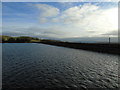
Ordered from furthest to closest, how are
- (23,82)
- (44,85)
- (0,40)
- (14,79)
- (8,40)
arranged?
1. (8,40)
2. (0,40)
3. (14,79)
4. (23,82)
5. (44,85)

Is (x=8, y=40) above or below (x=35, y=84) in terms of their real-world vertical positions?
above

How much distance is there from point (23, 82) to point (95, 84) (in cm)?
988

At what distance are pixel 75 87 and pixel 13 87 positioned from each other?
7.79 meters

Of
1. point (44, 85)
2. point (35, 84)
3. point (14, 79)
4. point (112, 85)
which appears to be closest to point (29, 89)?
point (35, 84)

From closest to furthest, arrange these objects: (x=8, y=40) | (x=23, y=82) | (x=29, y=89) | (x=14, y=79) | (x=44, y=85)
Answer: (x=29, y=89) < (x=44, y=85) < (x=23, y=82) < (x=14, y=79) < (x=8, y=40)

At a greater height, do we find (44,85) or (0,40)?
(0,40)

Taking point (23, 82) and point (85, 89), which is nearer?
point (85, 89)

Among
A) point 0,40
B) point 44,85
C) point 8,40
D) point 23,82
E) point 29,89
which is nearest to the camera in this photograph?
point 29,89

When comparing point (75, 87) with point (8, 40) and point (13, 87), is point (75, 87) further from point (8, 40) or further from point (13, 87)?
point (8, 40)

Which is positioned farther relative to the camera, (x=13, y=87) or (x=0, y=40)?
(x=0, y=40)

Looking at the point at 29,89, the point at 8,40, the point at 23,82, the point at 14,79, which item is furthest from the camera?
the point at 8,40

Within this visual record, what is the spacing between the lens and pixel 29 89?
8523 mm

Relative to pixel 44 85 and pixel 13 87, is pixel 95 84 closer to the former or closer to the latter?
pixel 44 85

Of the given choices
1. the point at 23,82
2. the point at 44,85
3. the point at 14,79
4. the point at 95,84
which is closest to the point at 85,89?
the point at 95,84
